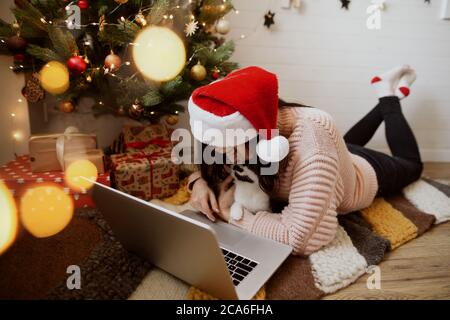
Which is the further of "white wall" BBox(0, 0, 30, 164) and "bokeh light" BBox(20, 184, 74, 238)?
"white wall" BBox(0, 0, 30, 164)

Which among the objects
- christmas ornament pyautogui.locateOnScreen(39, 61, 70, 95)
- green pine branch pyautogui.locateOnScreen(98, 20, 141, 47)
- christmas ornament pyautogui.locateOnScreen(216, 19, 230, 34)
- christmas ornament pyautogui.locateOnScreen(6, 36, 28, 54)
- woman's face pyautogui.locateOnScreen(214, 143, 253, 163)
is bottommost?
woman's face pyautogui.locateOnScreen(214, 143, 253, 163)

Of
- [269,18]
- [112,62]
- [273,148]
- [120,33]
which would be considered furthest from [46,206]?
[269,18]

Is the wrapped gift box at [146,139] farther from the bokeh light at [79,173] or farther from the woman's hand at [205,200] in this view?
the woman's hand at [205,200]

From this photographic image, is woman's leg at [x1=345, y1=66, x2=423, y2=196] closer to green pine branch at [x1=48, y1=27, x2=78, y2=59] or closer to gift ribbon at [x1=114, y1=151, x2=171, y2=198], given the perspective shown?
gift ribbon at [x1=114, y1=151, x2=171, y2=198]

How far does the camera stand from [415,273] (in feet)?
2.99

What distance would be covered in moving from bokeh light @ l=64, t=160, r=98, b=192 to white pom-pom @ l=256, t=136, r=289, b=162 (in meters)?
0.70

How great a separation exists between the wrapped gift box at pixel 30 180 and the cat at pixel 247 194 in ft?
1.76

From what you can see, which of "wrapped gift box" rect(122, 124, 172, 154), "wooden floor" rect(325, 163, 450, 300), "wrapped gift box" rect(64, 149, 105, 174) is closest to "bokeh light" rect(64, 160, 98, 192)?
"wrapped gift box" rect(64, 149, 105, 174)

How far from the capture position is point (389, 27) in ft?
5.84

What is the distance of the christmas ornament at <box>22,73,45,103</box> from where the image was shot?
1.25 metres
